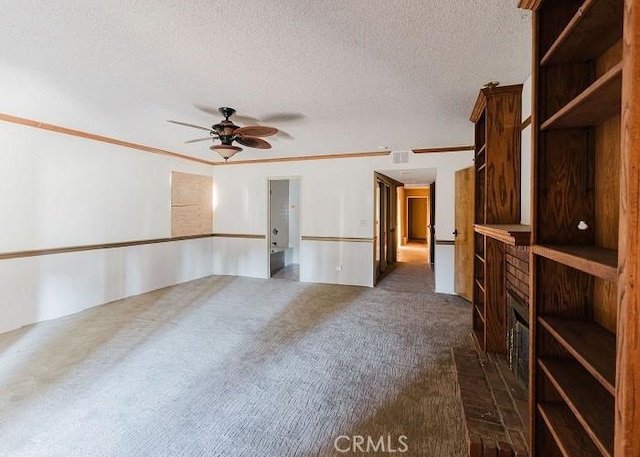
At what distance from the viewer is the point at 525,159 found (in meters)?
2.28

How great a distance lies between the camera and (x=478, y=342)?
2.72 m

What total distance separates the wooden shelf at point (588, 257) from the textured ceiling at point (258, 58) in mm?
1224

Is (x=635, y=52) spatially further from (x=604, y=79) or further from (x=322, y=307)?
(x=322, y=307)

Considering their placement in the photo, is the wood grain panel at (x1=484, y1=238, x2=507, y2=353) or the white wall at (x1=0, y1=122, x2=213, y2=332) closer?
the wood grain panel at (x1=484, y1=238, x2=507, y2=353)

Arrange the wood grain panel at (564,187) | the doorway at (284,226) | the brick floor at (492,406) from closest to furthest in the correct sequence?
the wood grain panel at (564,187)
the brick floor at (492,406)
the doorway at (284,226)

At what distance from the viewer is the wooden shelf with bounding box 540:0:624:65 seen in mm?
983

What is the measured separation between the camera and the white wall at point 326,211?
15.6 feet

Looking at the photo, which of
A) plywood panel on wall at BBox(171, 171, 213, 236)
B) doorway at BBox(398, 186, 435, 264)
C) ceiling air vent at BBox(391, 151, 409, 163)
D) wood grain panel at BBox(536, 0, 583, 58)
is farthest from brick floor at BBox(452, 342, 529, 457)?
doorway at BBox(398, 186, 435, 264)

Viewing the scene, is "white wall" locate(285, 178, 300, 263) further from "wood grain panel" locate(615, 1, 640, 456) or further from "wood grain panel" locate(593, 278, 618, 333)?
"wood grain panel" locate(615, 1, 640, 456)

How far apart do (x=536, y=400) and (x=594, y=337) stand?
1.44ft

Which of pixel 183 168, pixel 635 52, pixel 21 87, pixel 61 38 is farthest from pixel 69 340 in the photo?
pixel 635 52

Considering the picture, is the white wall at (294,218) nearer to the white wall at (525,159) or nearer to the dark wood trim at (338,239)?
the dark wood trim at (338,239)

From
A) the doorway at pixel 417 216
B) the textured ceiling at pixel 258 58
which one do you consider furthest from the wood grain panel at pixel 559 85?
the doorway at pixel 417 216

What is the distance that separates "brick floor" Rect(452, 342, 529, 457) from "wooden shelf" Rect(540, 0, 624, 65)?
1800 millimetres
